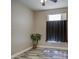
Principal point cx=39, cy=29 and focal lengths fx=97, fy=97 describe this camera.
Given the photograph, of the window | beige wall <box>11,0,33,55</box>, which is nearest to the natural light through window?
the window

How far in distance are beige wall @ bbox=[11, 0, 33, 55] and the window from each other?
1.30 m

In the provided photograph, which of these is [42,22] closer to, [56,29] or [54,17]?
[54,17]

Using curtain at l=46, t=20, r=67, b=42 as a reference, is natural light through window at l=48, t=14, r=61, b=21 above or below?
above

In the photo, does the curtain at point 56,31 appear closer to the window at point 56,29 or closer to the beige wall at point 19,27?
the window at point 56,29

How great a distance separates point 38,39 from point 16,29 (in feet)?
7.13

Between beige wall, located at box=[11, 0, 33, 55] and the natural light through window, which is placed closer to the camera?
beige wall, located at box=[11, 0, 33, 55]

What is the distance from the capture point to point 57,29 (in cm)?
646

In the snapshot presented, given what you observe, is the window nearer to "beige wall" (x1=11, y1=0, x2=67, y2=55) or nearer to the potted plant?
"beige wall" (x1=11, y1=0, x2=67, y2=55)

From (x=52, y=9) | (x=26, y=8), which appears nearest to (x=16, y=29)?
(x=26, y=8)

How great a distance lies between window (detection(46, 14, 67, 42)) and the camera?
6.25m

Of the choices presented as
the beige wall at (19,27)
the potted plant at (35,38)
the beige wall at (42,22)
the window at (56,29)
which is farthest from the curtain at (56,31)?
the beige wall at (19,27)

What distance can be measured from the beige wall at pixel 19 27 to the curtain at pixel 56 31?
1297 millimetres
